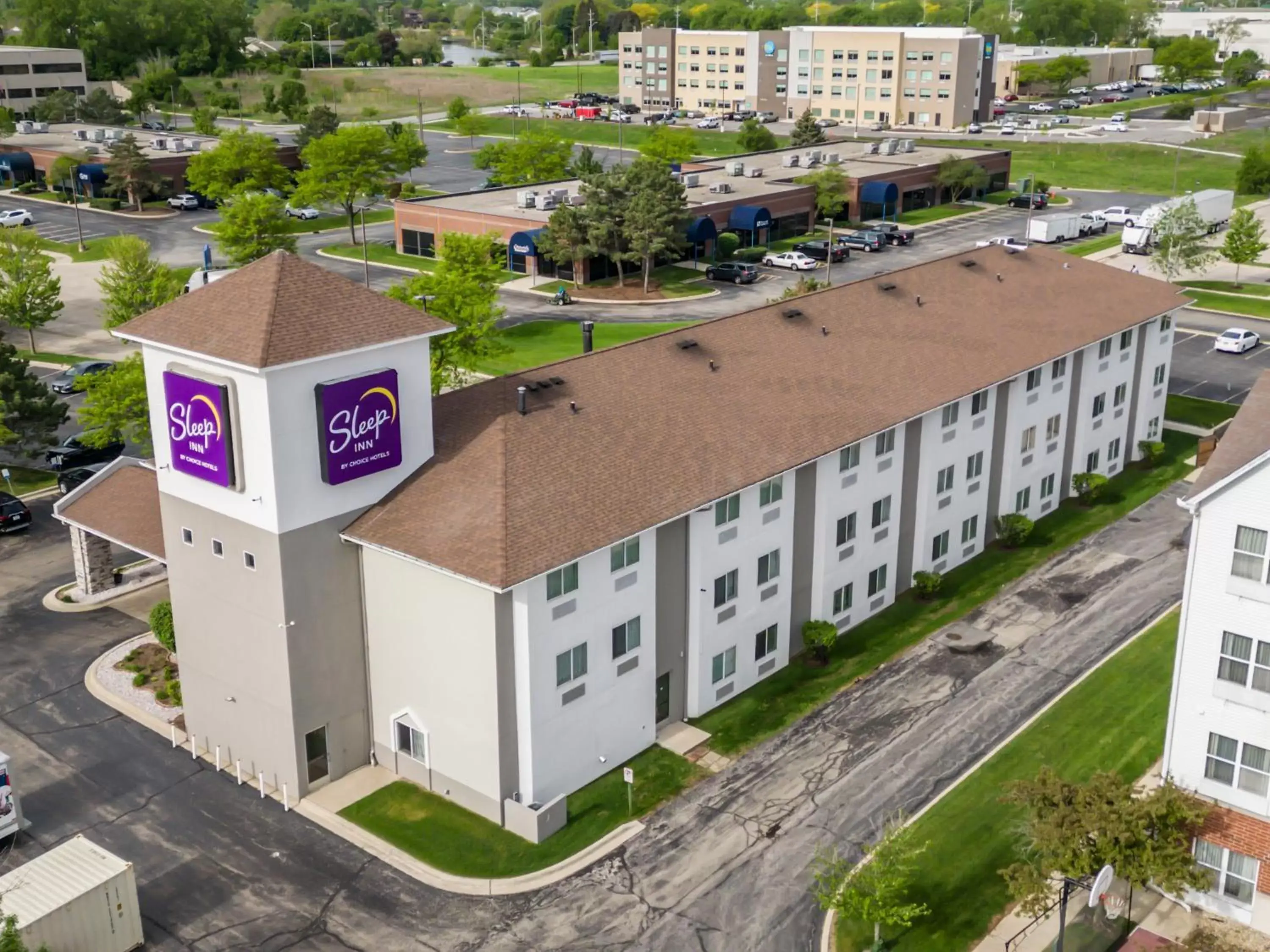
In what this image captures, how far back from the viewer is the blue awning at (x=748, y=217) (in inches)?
4119

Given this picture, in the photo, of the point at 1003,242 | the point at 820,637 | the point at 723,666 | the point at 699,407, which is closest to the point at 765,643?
the point at 820,637

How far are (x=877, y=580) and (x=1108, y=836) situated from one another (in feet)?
58.2

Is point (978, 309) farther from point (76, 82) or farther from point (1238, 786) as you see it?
point (76, 82)

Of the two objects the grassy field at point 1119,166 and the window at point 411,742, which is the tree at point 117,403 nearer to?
the window at point 411,742

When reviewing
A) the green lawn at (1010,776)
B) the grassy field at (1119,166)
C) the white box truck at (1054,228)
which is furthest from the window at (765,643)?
the grassy field at (1119,166)

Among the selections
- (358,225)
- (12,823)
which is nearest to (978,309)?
(12,823)

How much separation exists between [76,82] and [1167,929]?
195501 mm

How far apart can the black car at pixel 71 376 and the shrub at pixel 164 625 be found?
32.8m

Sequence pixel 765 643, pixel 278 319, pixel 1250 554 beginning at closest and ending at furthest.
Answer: pixel 1250 554 < pixel 278 319 < pixel 765 643

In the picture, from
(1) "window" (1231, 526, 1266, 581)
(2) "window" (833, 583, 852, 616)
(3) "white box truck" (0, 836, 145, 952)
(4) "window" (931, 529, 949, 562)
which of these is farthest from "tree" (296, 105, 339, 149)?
(1) "window" (1231, 526, 1266, 581)

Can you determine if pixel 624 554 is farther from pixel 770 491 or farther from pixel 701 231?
pixel 701 231

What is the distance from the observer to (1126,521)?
52.4 m

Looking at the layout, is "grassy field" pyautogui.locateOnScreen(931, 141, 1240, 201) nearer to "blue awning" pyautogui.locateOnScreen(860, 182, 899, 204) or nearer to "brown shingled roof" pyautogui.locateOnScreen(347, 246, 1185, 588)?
"blue awning" pyautogui.locateOnScreen(860, 182, 899, 204)

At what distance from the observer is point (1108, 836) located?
27.4 meters
